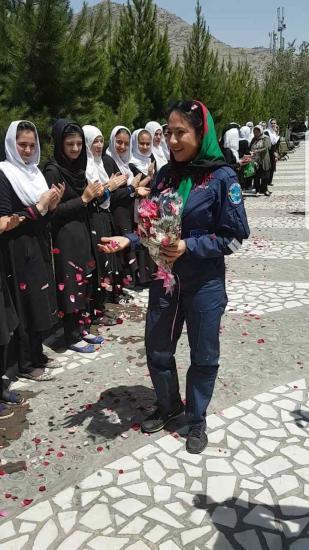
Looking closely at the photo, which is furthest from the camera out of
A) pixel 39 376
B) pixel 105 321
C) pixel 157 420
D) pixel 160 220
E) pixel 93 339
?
pixel 105 321

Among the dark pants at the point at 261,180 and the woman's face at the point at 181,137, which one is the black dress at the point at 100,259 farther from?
the dark pants at the point at 261,180

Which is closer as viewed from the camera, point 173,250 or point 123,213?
point 173,250

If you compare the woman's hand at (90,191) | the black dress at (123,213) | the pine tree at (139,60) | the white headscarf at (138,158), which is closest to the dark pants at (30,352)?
the woman's hand at (90,191)

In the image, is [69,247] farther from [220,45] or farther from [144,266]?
[220,45]

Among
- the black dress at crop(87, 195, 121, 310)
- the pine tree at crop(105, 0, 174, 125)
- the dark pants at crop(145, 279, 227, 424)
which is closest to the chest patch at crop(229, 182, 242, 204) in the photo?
the dark pants at crop(145, 279, 227, 424)

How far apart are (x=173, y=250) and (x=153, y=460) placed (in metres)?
1.38

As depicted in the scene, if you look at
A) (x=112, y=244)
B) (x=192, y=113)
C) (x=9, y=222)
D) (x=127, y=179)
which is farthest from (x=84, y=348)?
(x=192, y=113)

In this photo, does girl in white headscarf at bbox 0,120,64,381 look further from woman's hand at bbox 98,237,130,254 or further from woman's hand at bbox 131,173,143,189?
woman's hand at bbox 131,173,143,189

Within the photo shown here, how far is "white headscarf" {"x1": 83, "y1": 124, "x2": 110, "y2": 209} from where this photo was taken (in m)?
5.20

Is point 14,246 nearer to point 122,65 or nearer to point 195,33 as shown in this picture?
point 122,65

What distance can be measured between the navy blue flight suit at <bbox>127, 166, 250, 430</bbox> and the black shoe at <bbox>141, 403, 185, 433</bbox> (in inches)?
6.9

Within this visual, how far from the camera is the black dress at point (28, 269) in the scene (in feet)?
12.9

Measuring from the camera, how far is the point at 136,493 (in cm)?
292

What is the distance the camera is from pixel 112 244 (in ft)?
10.1
